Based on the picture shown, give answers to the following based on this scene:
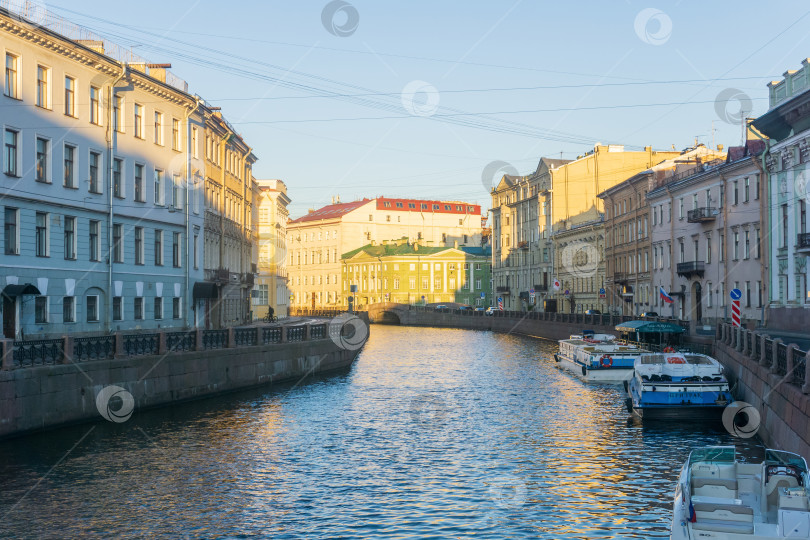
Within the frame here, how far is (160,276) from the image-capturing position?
4428cm

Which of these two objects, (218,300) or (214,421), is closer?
(214,421)

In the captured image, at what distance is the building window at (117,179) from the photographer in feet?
130

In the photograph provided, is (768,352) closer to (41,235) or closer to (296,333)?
(296,333)

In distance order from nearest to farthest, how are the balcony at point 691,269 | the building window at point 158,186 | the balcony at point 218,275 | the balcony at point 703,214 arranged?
the building window at point 158,186, the balcony at point 218,275, the balcony at point 703,214, the balcony at point 691,269

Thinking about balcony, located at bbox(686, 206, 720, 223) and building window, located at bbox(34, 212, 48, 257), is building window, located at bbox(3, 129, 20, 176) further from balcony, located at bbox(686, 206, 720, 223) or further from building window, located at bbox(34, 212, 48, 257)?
balcony, located at bbox(686, 206, 720, 223)

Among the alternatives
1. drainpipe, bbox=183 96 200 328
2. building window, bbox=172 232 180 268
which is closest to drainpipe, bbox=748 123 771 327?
drainpipe, bbox=183 96 200 328

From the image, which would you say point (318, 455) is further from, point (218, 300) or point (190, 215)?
point (218, 300)

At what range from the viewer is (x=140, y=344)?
92.8 feet

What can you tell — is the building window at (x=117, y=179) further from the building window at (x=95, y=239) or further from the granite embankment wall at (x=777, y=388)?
the granite embankment wall at (x=777, y=388)

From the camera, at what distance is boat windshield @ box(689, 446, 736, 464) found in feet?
45.2

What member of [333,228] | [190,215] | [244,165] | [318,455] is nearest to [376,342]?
[244,165]

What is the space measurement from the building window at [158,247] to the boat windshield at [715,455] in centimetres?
3449

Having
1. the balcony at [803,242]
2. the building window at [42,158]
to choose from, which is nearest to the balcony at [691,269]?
the balcony at [803,242]

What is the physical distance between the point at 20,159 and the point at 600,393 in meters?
24.3
